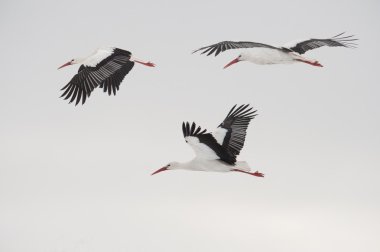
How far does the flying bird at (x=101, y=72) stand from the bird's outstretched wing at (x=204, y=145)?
6.89ft

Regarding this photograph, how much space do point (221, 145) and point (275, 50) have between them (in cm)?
253

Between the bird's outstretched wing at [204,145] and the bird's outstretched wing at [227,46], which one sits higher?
the bird's outstretched wing at [227,46]

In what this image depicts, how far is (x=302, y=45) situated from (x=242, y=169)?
345cm

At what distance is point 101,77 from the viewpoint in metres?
19.4

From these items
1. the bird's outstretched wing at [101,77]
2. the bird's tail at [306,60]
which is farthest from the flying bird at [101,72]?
the bird's tail at [306,60]

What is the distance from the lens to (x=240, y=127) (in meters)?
20.2

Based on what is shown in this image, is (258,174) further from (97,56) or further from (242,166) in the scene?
(97,56)

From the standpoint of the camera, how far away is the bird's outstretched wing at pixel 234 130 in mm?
19703

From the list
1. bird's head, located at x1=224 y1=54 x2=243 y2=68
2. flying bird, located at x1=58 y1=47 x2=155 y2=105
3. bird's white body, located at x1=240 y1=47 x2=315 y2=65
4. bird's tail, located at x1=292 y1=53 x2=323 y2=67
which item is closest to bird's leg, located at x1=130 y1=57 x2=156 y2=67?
flying bird, located at x1=58 y1=47 x2=155 y2=105

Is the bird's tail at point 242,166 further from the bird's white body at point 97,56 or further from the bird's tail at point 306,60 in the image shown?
the bird's white body at point 97,56

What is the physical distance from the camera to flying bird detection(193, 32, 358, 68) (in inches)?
762

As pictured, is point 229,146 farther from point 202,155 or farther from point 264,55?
point 264,55

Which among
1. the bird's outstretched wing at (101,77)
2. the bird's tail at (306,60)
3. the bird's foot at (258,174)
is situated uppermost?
the bird's tail at (306,60)

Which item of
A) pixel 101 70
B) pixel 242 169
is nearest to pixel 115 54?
pixel 101 70
